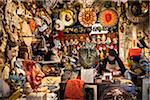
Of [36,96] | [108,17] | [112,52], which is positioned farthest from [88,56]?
[36,96]

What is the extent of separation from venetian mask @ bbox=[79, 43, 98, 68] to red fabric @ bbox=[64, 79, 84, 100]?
11 centimetres

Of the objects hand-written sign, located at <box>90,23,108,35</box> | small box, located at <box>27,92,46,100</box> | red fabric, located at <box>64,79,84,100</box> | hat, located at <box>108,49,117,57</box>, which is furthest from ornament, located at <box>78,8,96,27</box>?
small box, located at <box>27,92,46,100</box>

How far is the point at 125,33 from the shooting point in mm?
1979

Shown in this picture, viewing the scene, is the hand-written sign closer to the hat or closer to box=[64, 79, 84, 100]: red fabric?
the hat

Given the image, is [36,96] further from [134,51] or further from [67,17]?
[134,51]

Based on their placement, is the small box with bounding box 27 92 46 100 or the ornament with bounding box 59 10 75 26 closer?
the small box with bounding box 27 92 46 100

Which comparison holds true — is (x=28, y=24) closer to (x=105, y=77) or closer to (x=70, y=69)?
→ (x=70, y=69)

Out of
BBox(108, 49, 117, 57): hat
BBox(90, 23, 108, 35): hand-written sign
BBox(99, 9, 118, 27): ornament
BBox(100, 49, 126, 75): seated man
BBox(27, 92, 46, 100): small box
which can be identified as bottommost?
BBox(27, 92, 46, 100): small box

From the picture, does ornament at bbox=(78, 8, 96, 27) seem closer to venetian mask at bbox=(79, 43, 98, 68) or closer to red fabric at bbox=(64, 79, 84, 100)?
venetian mask at bbox=(79, 43, 98, 68)

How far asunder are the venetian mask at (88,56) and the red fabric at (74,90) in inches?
4.3

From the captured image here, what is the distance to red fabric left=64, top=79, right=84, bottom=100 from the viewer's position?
6.45 feet

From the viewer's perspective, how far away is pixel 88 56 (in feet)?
6.58

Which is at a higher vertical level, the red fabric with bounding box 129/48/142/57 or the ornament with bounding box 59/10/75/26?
the ornament with bounding box 59/10/75/26

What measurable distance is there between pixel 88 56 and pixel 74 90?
8.2 inches
